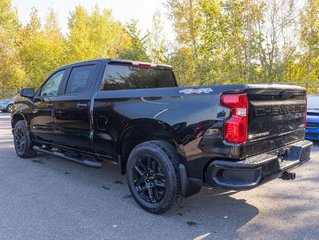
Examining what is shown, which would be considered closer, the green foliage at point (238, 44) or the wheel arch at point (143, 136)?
the wheel arch at point (143, 136)

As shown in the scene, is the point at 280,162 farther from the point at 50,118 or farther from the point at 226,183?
the point at 50,118

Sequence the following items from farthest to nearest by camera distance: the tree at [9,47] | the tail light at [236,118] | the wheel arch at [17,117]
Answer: the tree at [9,47] < the wheel arch at [17,117] < the tail light at [236,118]

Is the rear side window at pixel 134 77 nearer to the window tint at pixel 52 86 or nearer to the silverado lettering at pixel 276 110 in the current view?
the window tint at pixel 52 86

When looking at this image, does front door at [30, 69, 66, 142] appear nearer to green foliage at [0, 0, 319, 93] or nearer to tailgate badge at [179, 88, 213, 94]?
tailgate badge at [179, 88, 213, 94]

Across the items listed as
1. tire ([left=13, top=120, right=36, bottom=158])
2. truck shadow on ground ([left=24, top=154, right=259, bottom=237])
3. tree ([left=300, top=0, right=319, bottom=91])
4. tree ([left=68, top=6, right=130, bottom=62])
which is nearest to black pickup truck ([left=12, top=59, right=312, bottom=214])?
truck shadow on ground ([left=24, top=154, right=259, bottom=237])

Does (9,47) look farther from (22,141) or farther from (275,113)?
(275,113)

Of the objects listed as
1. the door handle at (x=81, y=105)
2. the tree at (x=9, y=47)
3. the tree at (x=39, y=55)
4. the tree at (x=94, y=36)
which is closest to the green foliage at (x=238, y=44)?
the tree at (x=94, y=36)

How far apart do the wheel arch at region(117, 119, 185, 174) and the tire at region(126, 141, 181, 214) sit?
0.41ft

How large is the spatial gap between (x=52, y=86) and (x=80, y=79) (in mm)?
936

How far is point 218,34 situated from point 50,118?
1139 centimetres

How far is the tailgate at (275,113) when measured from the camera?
119 inches

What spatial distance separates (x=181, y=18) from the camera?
18.8 m

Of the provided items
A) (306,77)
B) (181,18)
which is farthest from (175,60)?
(306,77)

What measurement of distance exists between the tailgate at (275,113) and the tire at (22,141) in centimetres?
473
